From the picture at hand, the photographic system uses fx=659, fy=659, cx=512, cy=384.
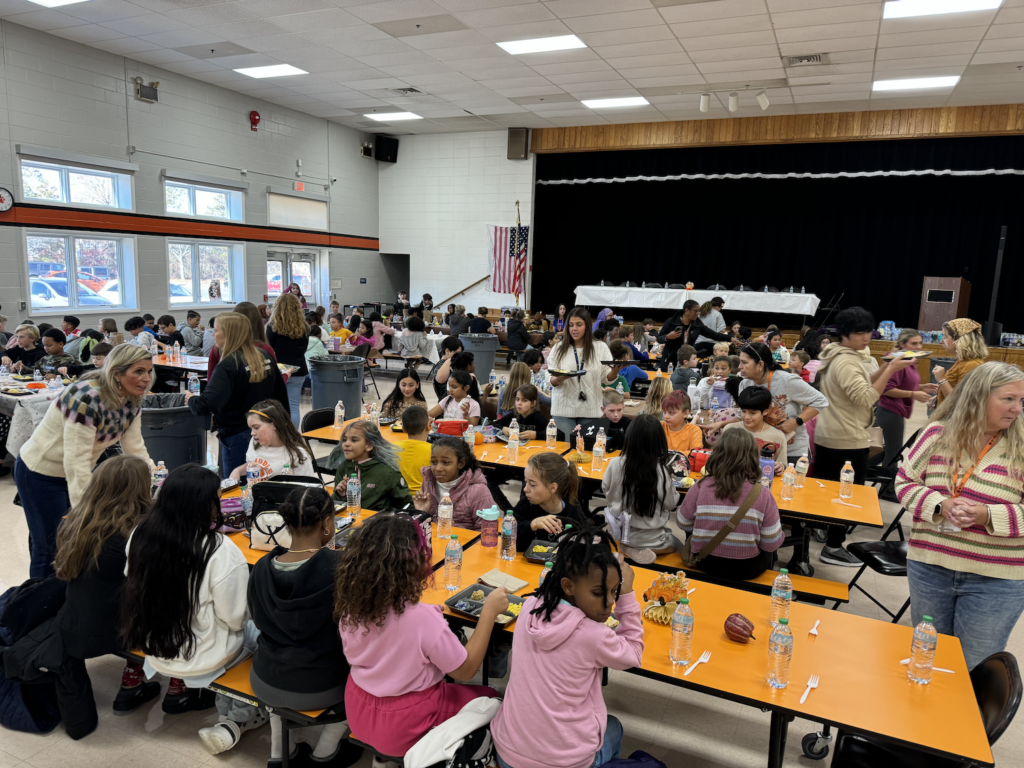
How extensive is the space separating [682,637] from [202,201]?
1287cm

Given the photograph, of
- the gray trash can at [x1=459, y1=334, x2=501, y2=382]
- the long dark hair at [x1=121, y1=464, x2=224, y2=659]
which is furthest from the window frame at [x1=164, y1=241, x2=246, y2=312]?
the long dark hair at [x1=121, y1=464, x2=224, y2=659]

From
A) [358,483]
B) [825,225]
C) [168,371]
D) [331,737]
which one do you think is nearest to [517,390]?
[358,483]

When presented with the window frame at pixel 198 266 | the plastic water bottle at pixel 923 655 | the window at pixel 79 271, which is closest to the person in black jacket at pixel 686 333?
the plastic water bottle at pixel 923 655

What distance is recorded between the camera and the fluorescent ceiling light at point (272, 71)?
11.0m

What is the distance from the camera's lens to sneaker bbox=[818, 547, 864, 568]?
194 inches

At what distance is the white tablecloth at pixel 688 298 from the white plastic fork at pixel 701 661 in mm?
11340

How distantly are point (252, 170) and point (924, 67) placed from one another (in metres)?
11.9

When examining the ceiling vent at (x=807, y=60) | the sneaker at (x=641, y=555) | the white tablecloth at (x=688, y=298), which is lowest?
the sneaker at (x=641, y=555)

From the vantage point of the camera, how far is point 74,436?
10.9 ft

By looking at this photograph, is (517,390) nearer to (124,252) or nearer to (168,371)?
(168,371)

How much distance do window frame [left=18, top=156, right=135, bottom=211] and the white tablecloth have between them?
9092 millimetres

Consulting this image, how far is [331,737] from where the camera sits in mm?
2740

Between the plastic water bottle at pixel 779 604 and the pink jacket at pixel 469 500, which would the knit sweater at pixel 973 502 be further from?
the pink jacket at pixel 469 500

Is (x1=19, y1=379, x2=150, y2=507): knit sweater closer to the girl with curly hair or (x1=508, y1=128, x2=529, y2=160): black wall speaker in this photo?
the girl with curly hair
